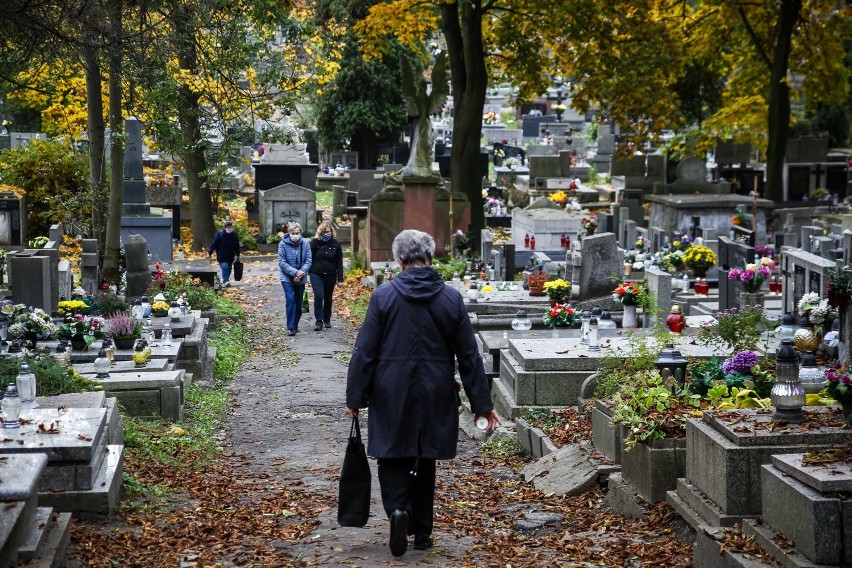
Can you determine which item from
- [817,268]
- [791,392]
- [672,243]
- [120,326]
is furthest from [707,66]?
[791,392]

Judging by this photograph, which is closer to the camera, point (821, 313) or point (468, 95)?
point (821, 313)

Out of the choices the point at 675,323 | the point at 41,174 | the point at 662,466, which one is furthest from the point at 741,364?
the point at 41,174

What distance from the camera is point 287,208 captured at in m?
29.3

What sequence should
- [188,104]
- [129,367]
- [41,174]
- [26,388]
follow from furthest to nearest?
[41,174], [188,104], [129,367], [26,388]

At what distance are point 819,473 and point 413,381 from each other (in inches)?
78.5

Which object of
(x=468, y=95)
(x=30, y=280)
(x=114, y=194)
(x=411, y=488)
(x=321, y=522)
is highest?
(x=468, y=95)

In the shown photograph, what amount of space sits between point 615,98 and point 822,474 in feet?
69.8

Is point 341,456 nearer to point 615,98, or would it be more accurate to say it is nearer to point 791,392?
point 791,392

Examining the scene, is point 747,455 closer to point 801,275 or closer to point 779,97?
point 801,275

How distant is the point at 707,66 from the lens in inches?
1267

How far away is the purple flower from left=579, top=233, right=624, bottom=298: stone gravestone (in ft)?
23.6

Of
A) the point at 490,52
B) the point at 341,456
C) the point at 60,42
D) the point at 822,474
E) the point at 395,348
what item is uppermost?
the point at 490,52

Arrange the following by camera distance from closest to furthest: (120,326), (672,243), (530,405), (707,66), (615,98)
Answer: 1. (530,405)
2. (120,326)
3. (672,243)
4. (615,98)
5. (707,66)

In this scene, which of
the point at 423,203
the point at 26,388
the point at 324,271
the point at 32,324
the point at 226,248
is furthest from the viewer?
the point at 423,203
